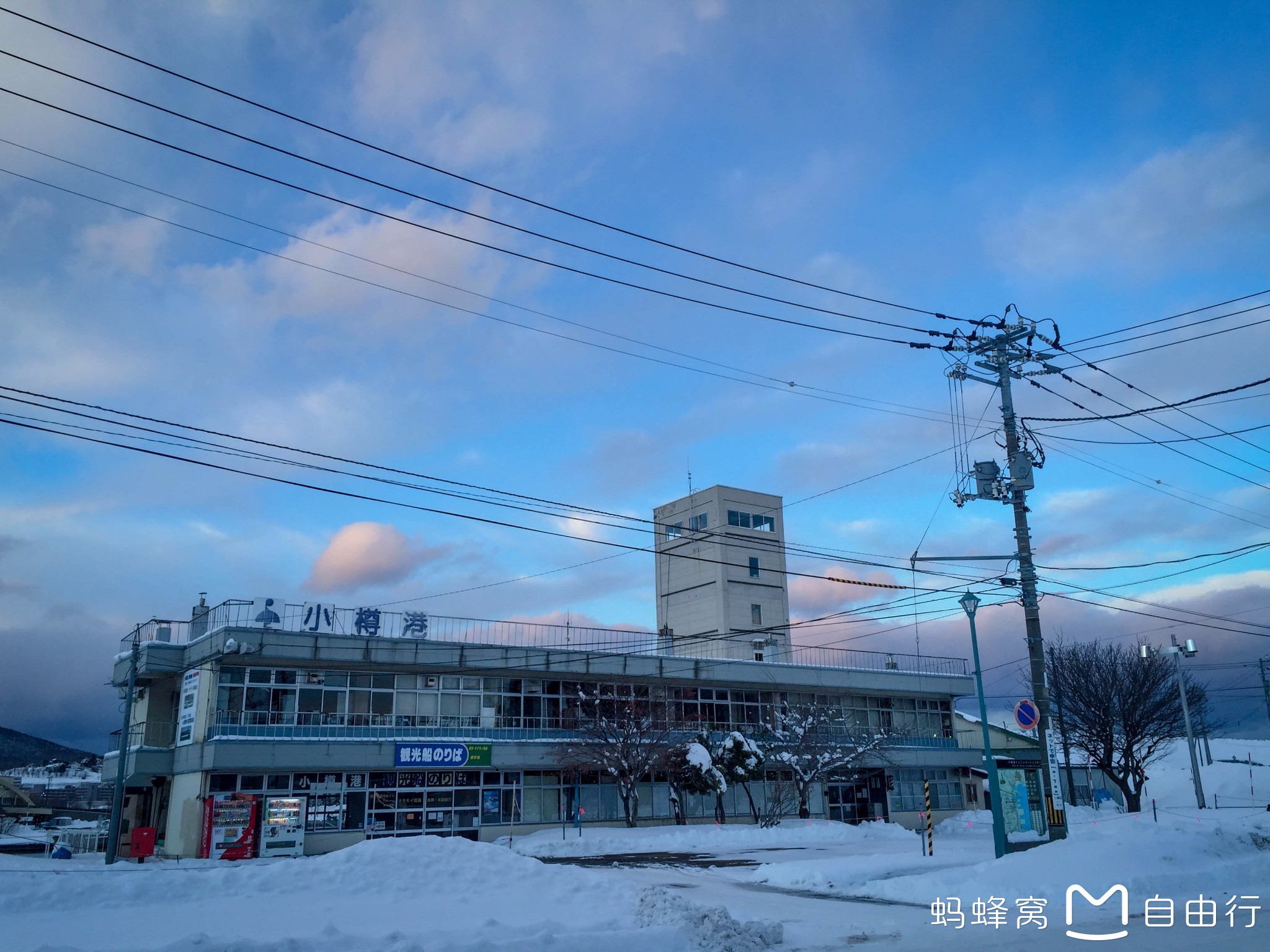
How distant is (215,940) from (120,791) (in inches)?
919

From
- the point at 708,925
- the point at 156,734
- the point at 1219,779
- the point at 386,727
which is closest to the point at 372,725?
the point at 386,727

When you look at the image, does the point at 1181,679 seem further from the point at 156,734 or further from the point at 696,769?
the point at 156,734

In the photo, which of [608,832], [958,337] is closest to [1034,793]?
[958,337]

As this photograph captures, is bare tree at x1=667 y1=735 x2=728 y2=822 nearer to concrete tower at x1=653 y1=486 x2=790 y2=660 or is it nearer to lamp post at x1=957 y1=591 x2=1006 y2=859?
lamp post at x1=957 y1=591 x2=1006 y2=859

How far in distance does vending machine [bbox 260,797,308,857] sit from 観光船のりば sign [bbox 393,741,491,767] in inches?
154

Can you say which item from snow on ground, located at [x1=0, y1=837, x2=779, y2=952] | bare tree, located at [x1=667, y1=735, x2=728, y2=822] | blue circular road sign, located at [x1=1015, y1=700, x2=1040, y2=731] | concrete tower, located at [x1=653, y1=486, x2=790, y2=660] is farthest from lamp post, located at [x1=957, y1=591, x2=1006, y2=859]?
concrete tower, located at [x1=653, y1=486, x2=790, y2=660]

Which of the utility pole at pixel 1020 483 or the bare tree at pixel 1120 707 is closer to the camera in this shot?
the utility pole at pixel 1020 483

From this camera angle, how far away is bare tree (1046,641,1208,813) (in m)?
43.7

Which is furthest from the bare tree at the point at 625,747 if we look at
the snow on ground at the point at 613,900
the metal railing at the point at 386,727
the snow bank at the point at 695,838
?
the snow on ground at the point at 613,900

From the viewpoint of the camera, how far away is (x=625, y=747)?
124 ft

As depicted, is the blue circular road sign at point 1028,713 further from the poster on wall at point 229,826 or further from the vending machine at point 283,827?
the poster on wall at point 229,826

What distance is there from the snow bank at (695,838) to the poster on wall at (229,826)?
9276 millimetres

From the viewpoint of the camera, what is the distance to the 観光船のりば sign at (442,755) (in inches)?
1458

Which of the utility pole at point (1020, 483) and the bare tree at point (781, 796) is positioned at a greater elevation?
the utility pole at point (1020, 483)
